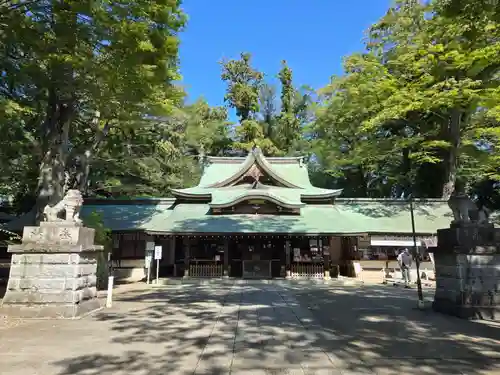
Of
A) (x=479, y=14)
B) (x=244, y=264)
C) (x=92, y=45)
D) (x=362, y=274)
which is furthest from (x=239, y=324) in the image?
(x=362, y=274)

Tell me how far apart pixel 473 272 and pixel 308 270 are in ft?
39.0

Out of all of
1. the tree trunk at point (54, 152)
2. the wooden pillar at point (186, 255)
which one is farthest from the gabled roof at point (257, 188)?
the tree trunk at point (54, 152)

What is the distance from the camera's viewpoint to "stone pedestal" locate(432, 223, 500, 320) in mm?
8875

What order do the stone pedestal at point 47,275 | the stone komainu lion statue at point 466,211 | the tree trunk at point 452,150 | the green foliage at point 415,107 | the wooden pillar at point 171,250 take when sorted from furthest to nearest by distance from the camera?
the tree trunk at point 452,150
the wooden pillar at point 171,250
the green foliage at point 415,107
the stone komainu lion statue at point 466,211
the stone pedestal at point 47,275

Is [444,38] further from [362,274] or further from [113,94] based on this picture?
[113,94]

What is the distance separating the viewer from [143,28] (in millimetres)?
10992

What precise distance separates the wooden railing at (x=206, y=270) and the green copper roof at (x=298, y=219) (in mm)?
2348

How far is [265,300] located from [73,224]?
20.8 feet

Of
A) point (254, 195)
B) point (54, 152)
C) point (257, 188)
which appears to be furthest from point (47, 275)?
point (257, 188)

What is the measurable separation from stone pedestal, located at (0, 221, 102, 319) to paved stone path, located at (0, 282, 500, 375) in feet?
1.95

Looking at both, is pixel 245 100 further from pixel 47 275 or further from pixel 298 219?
→ pixel 47 275

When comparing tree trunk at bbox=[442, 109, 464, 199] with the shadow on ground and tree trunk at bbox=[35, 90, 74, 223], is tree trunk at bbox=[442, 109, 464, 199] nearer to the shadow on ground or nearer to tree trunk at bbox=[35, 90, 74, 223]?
the shadow on ground

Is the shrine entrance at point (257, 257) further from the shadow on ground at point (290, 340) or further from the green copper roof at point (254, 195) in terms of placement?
the shadow on ground at point (290, 340)

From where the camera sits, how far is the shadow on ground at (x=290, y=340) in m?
5.21
